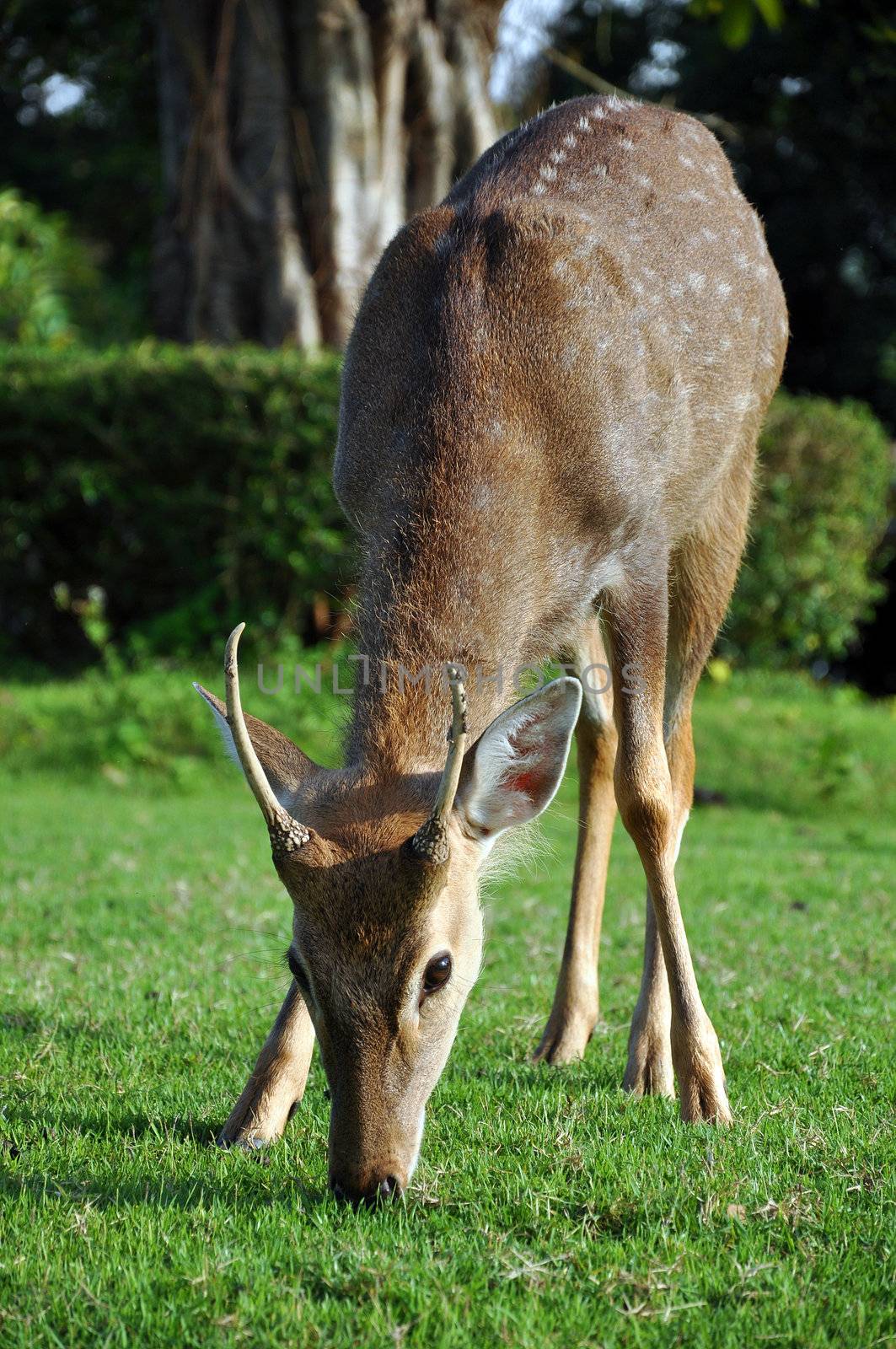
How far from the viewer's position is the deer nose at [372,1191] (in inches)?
117

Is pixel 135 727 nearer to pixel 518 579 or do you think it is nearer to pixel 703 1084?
pixel 518 579

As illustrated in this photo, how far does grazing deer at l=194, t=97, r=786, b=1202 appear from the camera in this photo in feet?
10.2

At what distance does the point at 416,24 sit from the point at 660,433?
894cm

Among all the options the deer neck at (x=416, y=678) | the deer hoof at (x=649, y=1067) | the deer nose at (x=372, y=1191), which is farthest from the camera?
the deer hoof at (x=649, y=1067)

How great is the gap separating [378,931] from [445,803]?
0.32 meters

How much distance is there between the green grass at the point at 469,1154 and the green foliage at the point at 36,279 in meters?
11.0

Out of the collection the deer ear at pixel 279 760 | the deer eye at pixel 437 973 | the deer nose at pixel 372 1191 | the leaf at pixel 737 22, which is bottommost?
the deer nose at pixel 372 1191

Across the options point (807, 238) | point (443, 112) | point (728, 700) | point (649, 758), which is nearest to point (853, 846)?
point (728, 700)

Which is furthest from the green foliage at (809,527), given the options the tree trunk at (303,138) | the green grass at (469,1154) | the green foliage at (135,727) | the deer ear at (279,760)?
the deer ear at (279,760)

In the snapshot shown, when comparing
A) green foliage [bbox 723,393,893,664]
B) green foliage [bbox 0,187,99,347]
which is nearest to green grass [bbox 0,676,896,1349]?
green foliage [bbox 723,393,893,664]

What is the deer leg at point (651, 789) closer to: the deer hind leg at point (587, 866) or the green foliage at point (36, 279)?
the deer hind leg at point (587, 866)

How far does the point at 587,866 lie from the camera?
478cm

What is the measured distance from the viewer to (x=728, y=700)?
1152 cm

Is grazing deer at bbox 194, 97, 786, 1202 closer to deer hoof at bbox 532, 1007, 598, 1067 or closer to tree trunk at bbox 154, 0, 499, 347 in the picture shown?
deer hoof at bbox 532, 1007, 598, 1067
